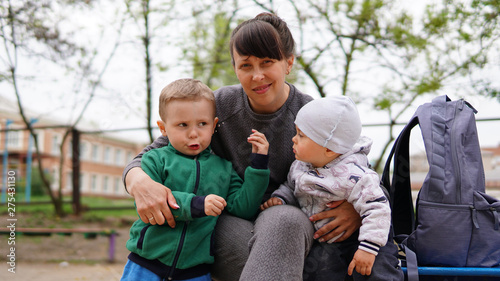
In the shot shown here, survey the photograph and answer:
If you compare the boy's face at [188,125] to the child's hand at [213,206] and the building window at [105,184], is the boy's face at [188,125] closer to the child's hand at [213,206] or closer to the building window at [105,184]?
the child's hand at [213,206]

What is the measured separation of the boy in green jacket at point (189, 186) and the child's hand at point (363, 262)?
0.43 metres

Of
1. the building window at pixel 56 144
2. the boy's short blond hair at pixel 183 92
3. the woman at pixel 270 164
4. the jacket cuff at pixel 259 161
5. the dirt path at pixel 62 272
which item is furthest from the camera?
the building window at pixel 56 144

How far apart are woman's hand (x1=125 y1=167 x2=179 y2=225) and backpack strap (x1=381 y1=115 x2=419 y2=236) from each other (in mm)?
920

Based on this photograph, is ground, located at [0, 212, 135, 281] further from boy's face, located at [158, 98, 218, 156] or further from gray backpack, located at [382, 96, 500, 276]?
gray backpack, located at [382, 96, 500, 276]

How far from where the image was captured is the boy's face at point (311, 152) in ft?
4.81

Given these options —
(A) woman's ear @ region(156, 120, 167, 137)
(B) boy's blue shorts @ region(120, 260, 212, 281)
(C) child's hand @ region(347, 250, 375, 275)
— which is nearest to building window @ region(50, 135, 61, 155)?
(A) woman's ear @ region(156, 120, 167, 137)

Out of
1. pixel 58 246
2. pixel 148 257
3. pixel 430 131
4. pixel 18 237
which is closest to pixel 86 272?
pixel 58 246

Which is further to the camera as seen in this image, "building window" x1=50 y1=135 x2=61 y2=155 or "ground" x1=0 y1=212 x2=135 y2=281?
→ "building window" x1=50 y1=135 x2=61 y2=155

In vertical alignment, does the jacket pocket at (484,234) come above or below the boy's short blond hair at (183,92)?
below

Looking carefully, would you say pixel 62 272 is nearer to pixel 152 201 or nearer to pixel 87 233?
pixel 87 233

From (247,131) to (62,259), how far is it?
3.42m

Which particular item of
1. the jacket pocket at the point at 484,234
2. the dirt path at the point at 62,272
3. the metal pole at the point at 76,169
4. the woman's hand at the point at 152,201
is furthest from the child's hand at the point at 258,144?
the metal pole at the point at 76,169

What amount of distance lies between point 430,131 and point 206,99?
0.89 m

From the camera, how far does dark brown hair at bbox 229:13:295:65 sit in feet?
5.32
